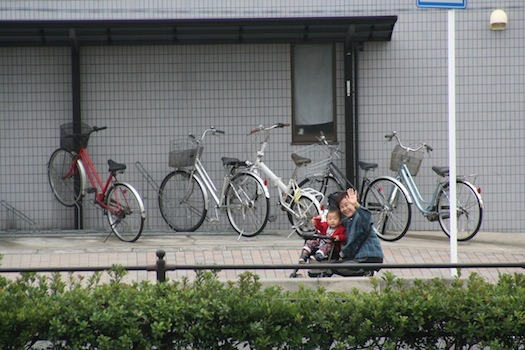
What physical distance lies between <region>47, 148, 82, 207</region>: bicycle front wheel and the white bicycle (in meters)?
2.34

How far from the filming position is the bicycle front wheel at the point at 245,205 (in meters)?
14.1

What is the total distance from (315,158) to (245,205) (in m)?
1.35

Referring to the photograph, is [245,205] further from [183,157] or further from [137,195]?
[137,195]

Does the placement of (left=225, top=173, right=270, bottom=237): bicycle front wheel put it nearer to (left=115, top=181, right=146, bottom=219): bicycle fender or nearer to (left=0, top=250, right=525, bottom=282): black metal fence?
(left=115, top=181, right=146, bottom=219): bicycle fender

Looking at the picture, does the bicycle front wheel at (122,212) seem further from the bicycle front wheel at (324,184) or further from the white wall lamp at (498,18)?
the white wall lamp at (498,18)

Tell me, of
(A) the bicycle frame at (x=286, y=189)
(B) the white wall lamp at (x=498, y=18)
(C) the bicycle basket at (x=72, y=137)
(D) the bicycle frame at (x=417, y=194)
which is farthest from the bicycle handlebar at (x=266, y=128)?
(B) the white wall lamp at (x=498, y=18)

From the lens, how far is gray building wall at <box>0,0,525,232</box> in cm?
1470

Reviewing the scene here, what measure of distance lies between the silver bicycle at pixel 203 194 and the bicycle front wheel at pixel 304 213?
1.19ft

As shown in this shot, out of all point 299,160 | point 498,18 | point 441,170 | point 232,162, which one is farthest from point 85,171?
point 498,18

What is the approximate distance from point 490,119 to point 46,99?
19.1 feet

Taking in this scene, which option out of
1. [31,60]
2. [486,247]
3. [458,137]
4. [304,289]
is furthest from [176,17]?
[304,289]

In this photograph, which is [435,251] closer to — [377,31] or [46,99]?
[377,31]

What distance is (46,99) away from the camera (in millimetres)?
Answer: 14734

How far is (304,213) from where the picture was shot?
1380cm
